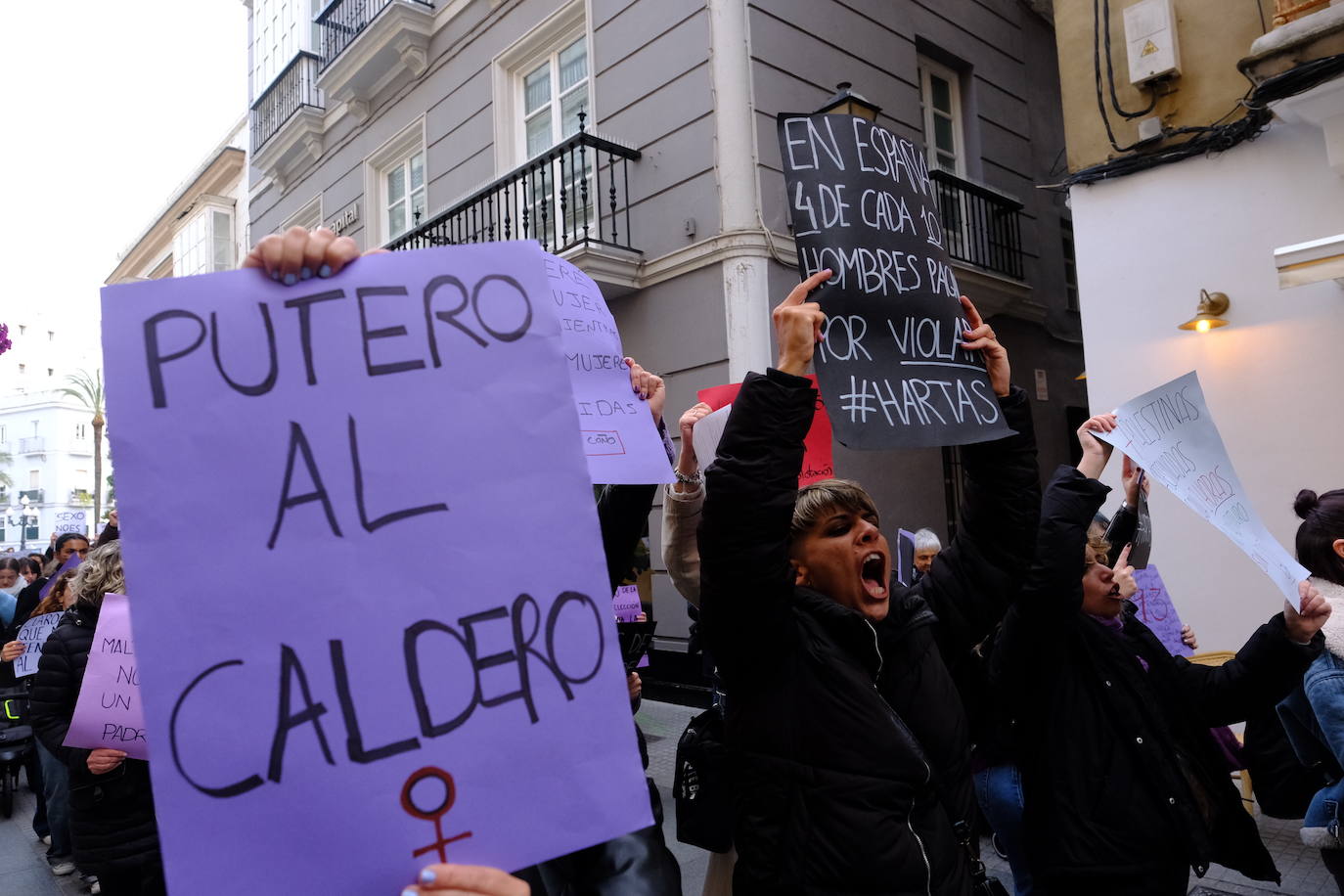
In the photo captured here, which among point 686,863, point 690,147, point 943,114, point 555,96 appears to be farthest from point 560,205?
point 686,863

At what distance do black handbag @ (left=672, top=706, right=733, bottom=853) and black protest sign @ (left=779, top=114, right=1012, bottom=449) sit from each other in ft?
2.86

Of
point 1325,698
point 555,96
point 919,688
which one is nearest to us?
point 919,688

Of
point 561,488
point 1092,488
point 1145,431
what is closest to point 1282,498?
point 1145,431

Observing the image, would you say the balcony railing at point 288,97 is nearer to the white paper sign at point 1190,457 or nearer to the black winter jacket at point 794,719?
the white paper sign at point 1190,457

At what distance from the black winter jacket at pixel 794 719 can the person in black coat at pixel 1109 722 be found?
24.8 inches

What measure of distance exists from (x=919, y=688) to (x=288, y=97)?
1575 cm

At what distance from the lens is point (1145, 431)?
262 centimetres

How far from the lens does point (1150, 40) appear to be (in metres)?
6.07

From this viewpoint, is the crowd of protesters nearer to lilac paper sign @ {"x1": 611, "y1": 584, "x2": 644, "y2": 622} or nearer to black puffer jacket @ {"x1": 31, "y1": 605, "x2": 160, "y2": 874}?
black puffer jacket @ {"x1": 31, "y1": 605, "x2": 160, "y2": 874}

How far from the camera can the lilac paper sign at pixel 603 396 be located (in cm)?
232

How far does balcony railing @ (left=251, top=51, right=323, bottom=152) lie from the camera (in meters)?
14.1

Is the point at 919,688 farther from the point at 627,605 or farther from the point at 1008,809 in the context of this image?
the point at 627,605

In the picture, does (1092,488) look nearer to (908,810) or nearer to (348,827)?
(908,810)

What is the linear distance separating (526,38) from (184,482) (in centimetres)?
1008
